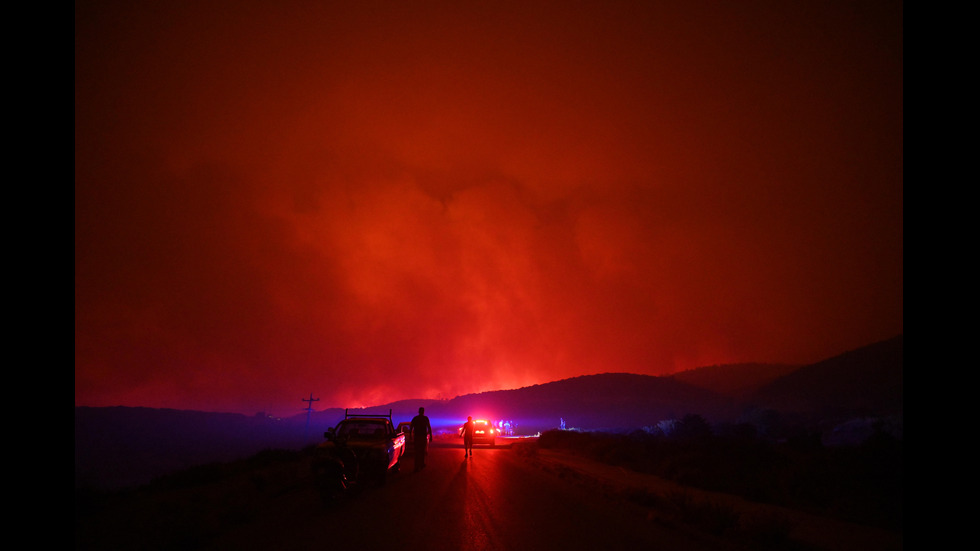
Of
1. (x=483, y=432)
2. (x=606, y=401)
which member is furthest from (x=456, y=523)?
(x=606, y=401)

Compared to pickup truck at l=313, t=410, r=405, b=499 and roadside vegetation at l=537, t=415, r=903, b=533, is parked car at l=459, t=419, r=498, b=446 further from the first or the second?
pickup truck at l=313, t=410, r=405, b=499

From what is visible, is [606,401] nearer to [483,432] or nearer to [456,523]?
[483,432]

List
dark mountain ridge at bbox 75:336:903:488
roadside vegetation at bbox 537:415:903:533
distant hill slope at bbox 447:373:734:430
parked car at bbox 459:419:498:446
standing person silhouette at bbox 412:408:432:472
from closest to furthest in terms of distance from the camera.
A: roadside vegetation at bbox 537:415:903:533
standing person silhouette at bbox 412:408:432:472
parked car at bbox 459:419:498:446
dark mountain ridge at bbox 75:336:903:488
distant hill slope at bbox 447:373:734:430

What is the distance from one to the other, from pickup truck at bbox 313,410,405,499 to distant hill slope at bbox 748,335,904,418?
9004 cm

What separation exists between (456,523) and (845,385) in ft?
401

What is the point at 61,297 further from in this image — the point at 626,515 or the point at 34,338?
the point at 626,515

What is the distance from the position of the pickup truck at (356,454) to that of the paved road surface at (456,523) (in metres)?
0.48

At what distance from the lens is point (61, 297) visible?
3.52m

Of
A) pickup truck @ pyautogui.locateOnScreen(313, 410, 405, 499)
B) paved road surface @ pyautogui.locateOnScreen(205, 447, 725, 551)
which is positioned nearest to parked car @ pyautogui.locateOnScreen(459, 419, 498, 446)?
pickup truck @ pyautogui.locateOnScreen(313, 410, 405, 499)

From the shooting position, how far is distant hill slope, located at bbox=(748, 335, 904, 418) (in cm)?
8594

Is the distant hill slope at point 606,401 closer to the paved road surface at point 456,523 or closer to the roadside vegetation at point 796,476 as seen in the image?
the roadside vegetation at point 796,476

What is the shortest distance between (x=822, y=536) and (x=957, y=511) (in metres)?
7.83

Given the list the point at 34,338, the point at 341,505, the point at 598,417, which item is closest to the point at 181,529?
the point at 341,505

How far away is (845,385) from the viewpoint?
329ft
